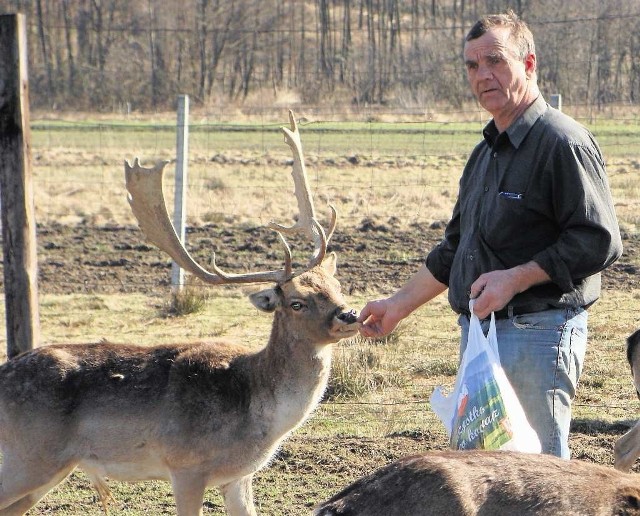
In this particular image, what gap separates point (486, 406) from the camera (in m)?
4.95

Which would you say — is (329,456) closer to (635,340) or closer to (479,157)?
(635,340)

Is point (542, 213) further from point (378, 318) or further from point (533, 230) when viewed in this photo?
point (378, 318)

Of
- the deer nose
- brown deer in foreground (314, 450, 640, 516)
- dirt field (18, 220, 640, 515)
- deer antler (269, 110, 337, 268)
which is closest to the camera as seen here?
brown deer in foreground (314, 450, 640, 516)

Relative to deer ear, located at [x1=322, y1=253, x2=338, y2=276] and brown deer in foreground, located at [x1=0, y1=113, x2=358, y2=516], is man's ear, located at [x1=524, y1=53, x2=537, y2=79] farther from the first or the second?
deer ear, located at [x1=322, y1=253, x2=338, y2=276]

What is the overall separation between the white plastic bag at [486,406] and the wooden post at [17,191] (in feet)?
13.3

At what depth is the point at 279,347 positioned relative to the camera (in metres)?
6.79

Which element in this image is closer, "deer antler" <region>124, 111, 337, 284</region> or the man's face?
the man's face

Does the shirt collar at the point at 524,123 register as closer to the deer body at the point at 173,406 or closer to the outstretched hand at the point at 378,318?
the outstretched hand at the point at 378,318

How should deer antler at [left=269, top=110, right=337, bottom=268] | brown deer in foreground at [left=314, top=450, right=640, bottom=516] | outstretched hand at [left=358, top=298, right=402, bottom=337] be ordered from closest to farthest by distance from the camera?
brown deer in foreground at [left=314, top=450, right=640, bottom=516] → outstretched hand at [left=358, top=298, right=402, bottom=337] → deer antler at [left=269, top=110, right=337, bottom=268]

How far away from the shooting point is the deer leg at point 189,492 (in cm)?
650

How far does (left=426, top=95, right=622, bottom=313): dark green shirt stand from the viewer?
498 cm

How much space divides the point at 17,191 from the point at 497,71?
13.7 feet

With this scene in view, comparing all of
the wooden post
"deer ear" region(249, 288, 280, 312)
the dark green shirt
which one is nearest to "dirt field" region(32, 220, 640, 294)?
the wooden post

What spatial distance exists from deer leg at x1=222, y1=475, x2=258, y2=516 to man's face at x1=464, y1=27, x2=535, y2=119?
282cm
